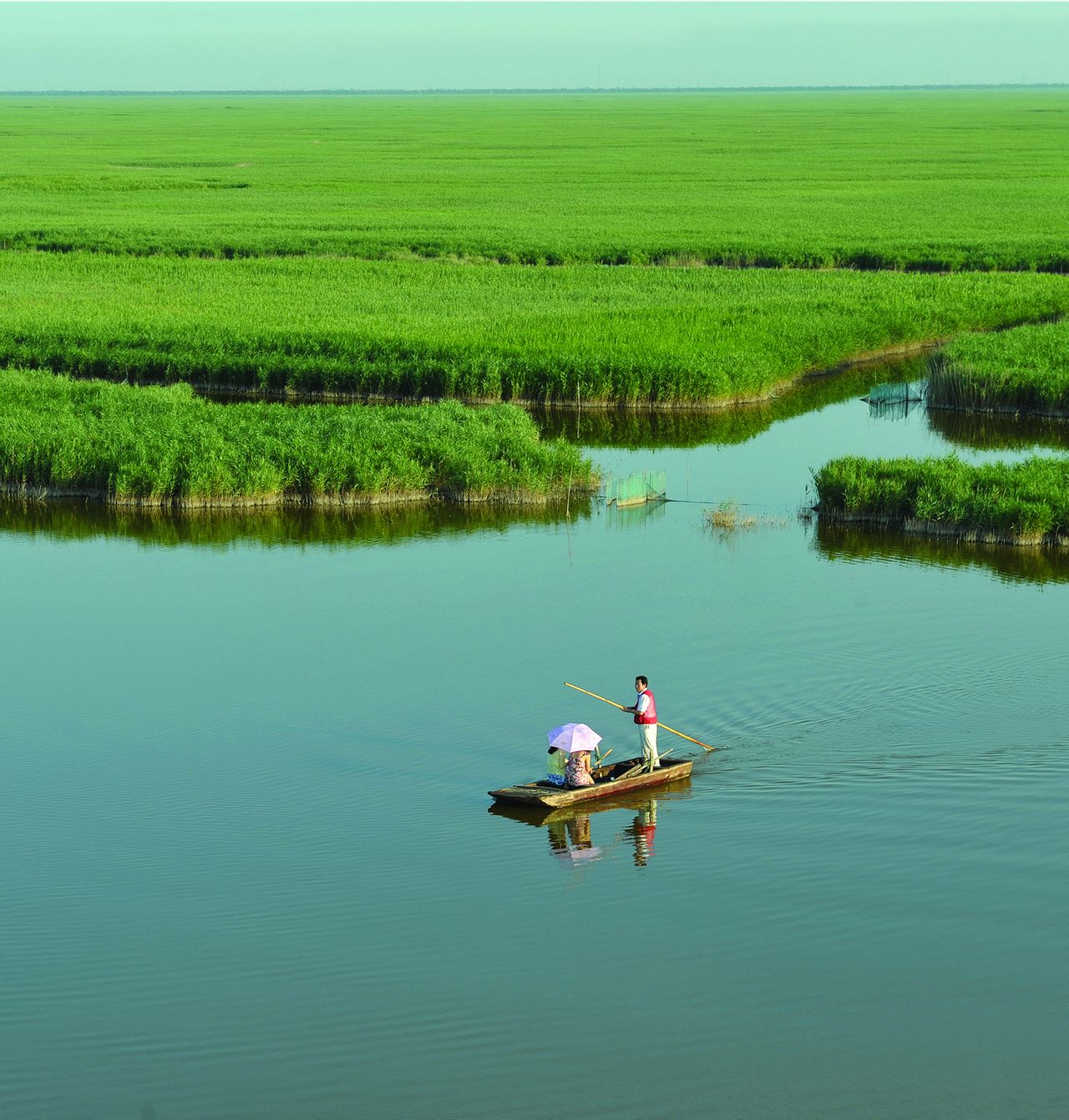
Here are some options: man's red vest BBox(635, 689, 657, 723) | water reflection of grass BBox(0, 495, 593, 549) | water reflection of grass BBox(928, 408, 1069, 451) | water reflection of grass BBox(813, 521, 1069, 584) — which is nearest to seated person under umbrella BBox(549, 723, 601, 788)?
man's red vest BBox(635, 689, 657, 723)

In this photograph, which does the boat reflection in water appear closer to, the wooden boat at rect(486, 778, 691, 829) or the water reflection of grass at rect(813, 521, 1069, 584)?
the wooden boat at rect(486, 778, 691, 829)

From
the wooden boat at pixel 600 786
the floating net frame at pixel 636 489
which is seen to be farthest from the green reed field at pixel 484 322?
the wooden boat at pixel 600 786

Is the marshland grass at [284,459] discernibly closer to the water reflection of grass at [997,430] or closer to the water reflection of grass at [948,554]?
the water reflection of grass at [948,554]

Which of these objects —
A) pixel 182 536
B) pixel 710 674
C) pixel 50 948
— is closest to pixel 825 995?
pixel 50 948

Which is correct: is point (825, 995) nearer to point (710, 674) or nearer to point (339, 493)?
point (710, 674)

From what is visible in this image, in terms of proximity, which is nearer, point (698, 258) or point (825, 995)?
point (825, 995)
